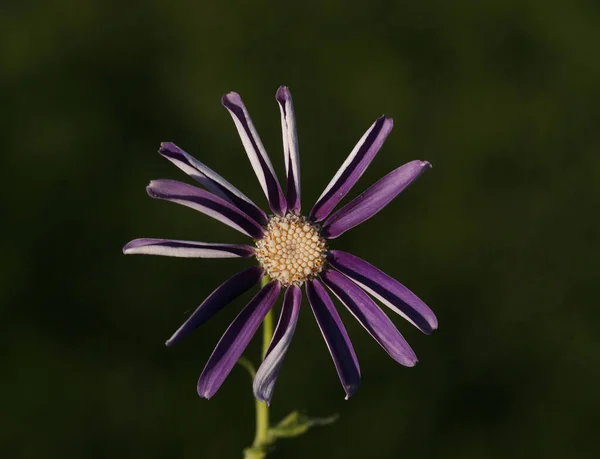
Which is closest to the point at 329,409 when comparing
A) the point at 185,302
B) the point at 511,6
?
the point at 185,302

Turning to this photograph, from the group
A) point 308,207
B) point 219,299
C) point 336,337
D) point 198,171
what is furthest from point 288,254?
point 308,207

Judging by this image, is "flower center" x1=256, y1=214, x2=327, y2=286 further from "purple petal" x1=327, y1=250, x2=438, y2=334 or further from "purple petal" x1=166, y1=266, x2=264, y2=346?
"purple petal" x1=327, y1=250, x2=438, y2=334

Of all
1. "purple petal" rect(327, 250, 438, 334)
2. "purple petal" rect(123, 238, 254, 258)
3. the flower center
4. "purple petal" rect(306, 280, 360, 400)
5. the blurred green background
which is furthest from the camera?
the blurred green background

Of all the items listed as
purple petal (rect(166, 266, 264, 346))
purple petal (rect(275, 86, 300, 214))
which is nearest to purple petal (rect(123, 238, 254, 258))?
purple petal (rect(166, 266, 264, 346))

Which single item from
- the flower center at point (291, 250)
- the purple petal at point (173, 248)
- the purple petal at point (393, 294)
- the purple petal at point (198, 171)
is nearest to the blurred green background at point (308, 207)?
the flower center at point (291, 250)

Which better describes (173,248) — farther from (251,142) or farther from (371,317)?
(371,317)

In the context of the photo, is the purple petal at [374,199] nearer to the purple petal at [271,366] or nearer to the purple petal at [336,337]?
the purple petal at [336,337]
